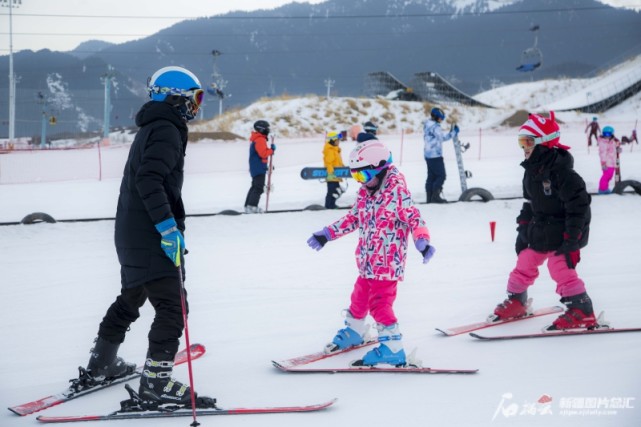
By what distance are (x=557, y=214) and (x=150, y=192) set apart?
324 cm

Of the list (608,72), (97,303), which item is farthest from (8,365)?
(608,72)

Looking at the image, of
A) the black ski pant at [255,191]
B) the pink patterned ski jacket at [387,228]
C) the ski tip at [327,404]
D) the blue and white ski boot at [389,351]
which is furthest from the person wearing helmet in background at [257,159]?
the ski tip at [327,404]

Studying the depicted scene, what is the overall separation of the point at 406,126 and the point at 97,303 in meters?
37.3

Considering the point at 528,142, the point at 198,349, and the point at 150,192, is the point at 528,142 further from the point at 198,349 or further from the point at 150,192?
the point at 150,192

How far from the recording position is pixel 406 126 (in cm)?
4312

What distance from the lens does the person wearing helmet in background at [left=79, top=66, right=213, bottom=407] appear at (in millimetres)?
3895

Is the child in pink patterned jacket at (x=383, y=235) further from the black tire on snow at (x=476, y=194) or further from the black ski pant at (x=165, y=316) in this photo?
the black tire on snow at (x=476, y=194)

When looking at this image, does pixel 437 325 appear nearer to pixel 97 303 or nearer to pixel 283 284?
pixel 283 284

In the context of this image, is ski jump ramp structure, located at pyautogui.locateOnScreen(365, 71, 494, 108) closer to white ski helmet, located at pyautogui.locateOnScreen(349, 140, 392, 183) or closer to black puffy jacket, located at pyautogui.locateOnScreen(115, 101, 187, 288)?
white ski helmet, located at pyautogui.locateOnScreen(349, 140, 392, 183)

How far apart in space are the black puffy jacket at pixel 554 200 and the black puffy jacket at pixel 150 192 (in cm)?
286

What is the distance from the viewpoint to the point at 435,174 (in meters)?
13.2

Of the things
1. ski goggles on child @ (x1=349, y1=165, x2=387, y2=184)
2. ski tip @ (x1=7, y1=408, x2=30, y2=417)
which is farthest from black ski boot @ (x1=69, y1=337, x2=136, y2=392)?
ski goggles on child @ (x1=349, y1=165, x2=387, y2=184)

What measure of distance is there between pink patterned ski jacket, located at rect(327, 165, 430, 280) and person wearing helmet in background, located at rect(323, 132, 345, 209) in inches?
329

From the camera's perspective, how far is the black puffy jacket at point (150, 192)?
388 centimetres
